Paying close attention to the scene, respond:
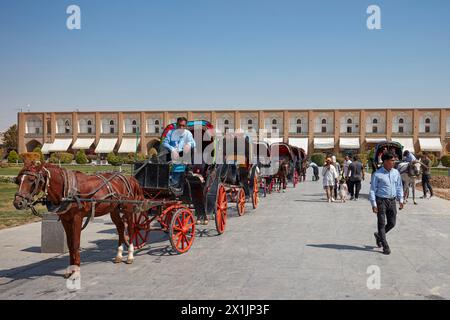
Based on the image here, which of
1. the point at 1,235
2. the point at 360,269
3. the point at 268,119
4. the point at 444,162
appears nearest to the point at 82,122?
the point at 268,119

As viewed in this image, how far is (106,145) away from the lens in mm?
71000

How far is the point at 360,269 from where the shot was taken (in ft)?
21.2

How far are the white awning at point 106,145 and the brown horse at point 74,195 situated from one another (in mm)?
65287

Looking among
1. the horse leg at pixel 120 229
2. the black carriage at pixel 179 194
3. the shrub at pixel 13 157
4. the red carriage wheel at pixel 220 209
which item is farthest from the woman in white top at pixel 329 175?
the shrub at pixel 13 157

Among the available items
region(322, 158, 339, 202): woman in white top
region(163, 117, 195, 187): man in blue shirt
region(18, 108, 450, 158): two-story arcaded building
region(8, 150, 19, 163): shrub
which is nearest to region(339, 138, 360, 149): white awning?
region(18, 108, 450, 158): two-story arcaded building

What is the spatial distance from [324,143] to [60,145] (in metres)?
40.8

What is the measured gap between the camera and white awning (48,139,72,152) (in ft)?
233

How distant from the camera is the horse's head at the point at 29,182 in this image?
218 inches

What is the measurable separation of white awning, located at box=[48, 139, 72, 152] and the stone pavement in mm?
63704

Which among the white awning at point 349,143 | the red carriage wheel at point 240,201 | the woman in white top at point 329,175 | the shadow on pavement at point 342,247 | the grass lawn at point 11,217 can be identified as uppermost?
the white awning at point 349,143

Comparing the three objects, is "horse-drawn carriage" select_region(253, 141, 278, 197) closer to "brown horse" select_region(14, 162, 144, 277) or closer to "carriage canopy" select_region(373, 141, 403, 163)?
"carriage canopy" select_region(373, 141, 403, 163)

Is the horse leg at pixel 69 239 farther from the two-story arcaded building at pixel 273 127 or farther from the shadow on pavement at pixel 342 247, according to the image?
the two-story arcaded building at pixel 273 127

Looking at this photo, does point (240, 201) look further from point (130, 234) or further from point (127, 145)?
point (127, 145)
